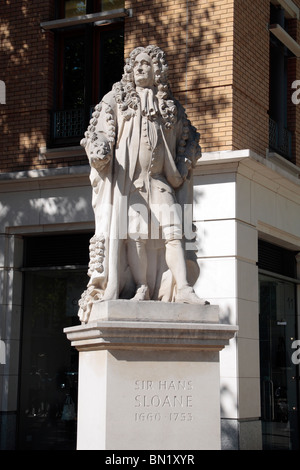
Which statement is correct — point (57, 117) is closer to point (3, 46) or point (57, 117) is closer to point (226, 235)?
point (3, 46)

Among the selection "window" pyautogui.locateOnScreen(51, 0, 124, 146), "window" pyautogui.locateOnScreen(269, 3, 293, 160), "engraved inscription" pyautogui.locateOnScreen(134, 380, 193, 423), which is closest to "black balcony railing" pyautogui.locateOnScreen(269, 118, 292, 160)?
"window" pyautogui.locateOnScreen(269, 3, 293, 160)

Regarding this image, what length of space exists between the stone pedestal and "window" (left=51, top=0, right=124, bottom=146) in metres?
8.26

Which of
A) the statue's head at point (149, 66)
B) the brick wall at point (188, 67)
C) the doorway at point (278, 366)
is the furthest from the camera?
the doorway at point (278, 366)

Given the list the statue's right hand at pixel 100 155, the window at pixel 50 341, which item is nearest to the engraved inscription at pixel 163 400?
the statue's right hand at pixel 100 155

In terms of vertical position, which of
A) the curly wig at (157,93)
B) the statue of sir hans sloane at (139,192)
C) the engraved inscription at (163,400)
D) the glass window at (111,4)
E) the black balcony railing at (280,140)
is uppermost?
the glass window at (111,4)

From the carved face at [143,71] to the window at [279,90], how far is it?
8.17m

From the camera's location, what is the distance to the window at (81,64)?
1608cm

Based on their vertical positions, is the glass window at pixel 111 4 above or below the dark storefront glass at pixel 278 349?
above

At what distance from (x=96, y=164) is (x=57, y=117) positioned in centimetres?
806

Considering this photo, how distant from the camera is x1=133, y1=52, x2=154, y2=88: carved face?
8805 millimetres

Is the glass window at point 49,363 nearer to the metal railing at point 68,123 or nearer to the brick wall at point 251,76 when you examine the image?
the metal railing at point 68,123

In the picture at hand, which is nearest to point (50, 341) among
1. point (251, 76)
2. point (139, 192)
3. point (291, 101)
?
point (251, 76)

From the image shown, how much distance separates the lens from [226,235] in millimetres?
14172

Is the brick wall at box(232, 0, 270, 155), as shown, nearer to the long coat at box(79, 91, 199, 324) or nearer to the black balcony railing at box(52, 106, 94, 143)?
the black balcony railing at box(52, 106, 94, 143)
